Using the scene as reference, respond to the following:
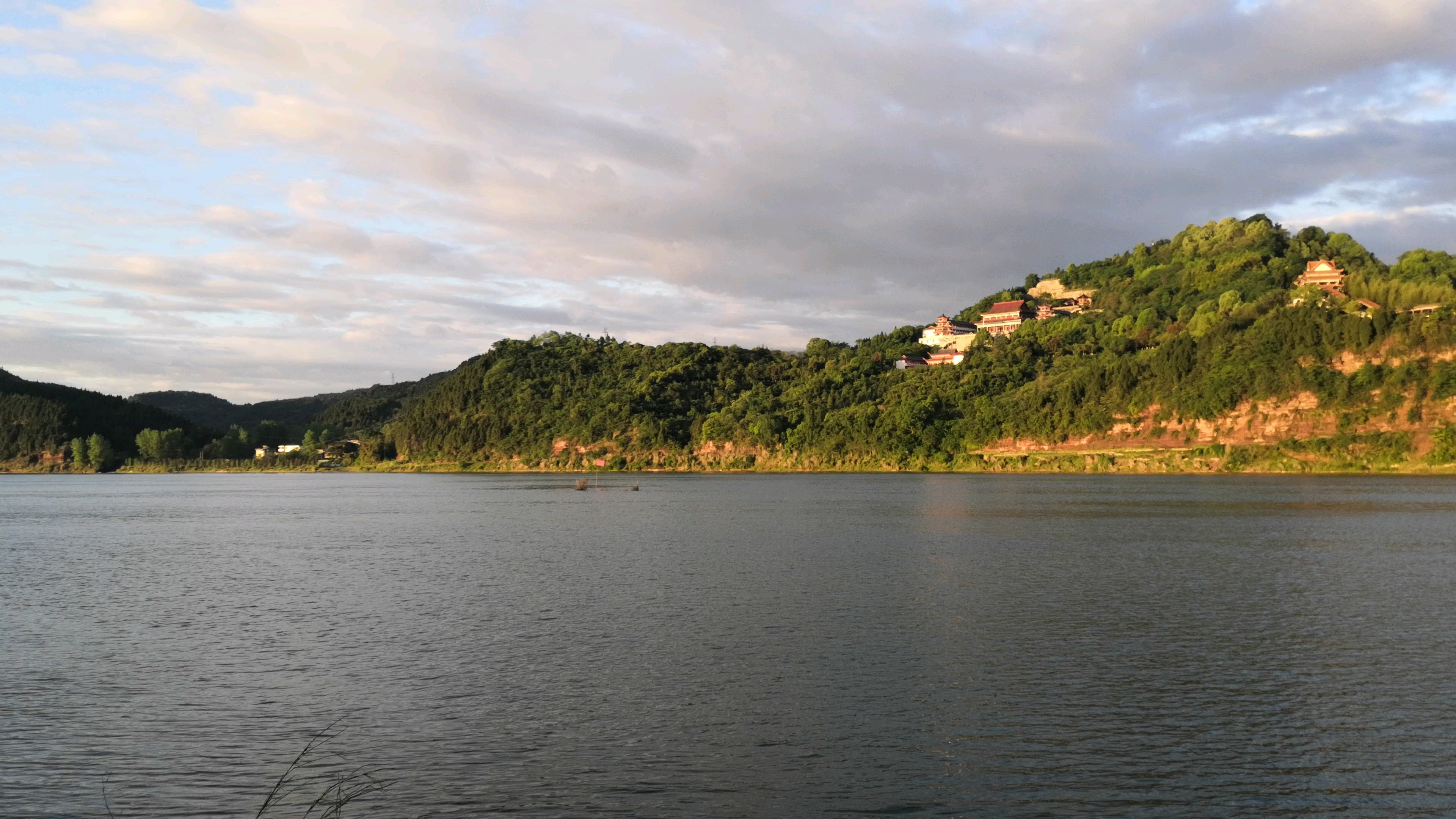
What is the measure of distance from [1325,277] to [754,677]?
638 feet

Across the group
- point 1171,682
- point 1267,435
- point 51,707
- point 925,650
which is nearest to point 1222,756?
point 1171,682

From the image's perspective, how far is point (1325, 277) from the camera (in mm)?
182125

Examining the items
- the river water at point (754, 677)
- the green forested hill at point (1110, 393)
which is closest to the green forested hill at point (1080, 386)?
the green forested hill at point (1110, 393)

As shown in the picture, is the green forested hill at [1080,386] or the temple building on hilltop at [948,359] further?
the temple building on hilltop at [948,359]

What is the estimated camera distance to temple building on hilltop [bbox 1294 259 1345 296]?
176 meters

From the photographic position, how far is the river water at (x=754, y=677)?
1447 centimetres

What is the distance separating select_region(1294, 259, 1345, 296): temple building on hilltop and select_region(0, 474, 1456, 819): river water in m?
147

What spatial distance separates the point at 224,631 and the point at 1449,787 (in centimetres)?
2603

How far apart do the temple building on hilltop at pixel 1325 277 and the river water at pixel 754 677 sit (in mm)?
146924

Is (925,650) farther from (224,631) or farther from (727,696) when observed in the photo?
(224,631)

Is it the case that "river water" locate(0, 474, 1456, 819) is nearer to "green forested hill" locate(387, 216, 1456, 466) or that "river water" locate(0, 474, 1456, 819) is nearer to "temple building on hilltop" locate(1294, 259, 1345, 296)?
"green forested hill" locate(387, 216, 1456, 466)

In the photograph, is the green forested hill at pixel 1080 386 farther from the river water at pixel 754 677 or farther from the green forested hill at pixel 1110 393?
the river water at pixel 754 677

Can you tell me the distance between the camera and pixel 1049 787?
564 inches

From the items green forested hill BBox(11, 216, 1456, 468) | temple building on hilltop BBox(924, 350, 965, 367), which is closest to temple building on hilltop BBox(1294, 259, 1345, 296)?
green forested hill BBox(11, 216, 1456, 468)
